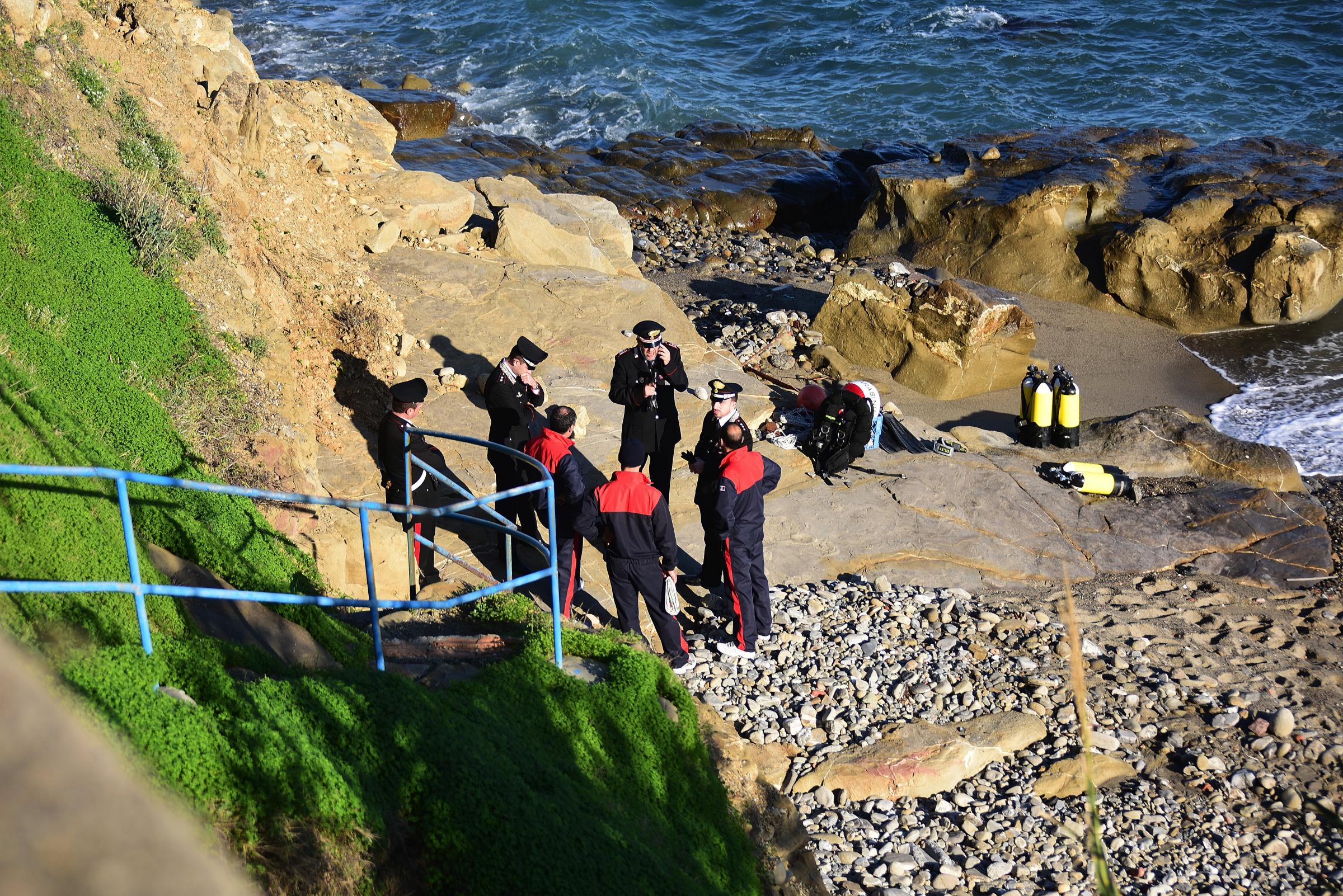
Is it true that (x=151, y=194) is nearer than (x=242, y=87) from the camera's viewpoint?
Yes

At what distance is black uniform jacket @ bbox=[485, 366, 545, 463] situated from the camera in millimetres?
8805

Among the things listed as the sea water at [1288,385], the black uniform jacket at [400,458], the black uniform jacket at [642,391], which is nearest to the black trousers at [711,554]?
the black uniform jacket at [642,391]

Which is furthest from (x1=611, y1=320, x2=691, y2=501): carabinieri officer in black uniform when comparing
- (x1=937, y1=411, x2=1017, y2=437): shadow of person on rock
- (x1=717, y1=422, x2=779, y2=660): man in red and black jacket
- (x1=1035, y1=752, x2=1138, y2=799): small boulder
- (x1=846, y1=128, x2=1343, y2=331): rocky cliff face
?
(x1=846, y1=128, x2=1343, y2=331): rocky cliff face

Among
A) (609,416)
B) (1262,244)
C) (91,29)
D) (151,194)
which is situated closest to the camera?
(151,194)

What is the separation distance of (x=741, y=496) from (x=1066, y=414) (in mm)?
6994

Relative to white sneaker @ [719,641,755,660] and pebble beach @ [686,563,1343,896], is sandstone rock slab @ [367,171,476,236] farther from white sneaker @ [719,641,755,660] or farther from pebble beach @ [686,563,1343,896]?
white sneaker @ [719,641,755,660]

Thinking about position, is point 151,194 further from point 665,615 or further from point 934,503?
point 934,503

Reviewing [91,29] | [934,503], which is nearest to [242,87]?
[91,29]

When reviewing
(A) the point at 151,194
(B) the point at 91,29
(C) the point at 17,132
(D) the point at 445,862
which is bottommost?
(D) the point at 445,862

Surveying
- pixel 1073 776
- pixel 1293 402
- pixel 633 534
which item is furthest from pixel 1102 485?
pixel 633 534

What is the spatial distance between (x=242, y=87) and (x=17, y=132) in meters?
4.93

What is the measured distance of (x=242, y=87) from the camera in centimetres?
1187

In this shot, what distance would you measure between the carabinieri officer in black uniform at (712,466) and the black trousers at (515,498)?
1.43 m

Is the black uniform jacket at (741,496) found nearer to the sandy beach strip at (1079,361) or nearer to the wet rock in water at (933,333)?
the sandy beach strip at (1079,361)
